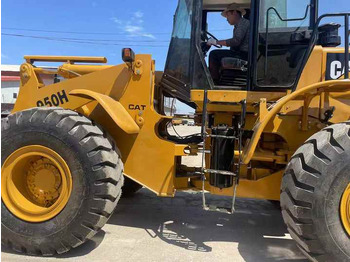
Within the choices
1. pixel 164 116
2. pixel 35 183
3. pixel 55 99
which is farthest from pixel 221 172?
pixel 55 99

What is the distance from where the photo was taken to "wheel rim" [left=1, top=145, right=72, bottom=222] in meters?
3.17

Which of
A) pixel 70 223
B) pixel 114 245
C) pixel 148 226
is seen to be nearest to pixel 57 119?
pixel 70 223

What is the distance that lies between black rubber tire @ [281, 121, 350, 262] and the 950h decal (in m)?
2.63

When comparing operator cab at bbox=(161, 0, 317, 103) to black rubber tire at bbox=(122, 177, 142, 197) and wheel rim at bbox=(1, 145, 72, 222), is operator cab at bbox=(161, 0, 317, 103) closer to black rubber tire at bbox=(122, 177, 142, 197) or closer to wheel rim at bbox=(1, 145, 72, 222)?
wheel rim at bbox=(1, 145, 72, 222)

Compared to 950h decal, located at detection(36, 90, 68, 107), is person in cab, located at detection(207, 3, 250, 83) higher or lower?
higher

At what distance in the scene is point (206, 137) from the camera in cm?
349

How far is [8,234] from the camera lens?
10.3ft

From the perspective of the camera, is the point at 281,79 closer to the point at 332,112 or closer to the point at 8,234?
the point at 332,112

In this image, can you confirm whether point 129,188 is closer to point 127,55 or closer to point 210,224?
point 210,224

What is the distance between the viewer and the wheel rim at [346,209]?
2.65 metres

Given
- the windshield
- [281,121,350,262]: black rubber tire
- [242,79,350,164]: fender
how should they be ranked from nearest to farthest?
1. [281,121,350,262]: black rubber tire
2. [242,79,350,164]: fender
3. the windshield

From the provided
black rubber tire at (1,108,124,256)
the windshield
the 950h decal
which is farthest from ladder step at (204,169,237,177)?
the 950h decal

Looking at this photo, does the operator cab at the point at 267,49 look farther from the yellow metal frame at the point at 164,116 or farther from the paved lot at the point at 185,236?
the paved lot at the point at 185,236

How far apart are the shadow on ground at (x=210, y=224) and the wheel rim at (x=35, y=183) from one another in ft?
3.29
